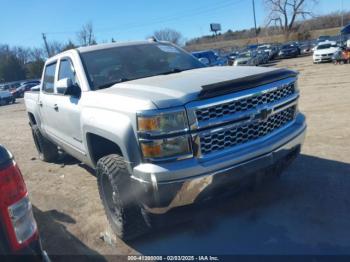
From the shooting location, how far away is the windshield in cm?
418

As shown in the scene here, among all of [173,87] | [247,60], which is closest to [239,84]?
[173,87]

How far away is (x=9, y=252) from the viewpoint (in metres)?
1.80

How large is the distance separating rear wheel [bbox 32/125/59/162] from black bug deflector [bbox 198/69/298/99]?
4836mm

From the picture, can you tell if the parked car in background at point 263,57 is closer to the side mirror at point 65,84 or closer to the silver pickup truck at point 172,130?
the silver pickup truck at point 172,130

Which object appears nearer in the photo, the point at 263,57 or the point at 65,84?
the point at 65,84

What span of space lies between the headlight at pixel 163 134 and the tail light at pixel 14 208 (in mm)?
1151

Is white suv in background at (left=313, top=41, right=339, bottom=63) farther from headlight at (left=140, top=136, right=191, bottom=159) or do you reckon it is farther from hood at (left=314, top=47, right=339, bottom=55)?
headlight at (left=140, top=136, right=191, bottom=159)

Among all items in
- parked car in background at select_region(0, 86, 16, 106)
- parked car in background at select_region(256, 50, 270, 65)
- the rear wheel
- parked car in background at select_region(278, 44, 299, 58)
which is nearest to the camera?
the rear wheel

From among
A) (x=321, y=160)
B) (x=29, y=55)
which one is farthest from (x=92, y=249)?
(x=29, y=55)

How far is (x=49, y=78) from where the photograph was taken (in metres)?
5.78

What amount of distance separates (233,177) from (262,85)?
0.92 m

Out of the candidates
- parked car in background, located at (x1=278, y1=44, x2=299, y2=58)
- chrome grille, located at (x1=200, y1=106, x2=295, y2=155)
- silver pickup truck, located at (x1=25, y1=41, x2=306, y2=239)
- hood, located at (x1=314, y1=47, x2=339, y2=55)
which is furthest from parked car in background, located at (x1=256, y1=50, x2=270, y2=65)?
chrome grille, located at (x1=200, y1=106, x2=295, y2=155)

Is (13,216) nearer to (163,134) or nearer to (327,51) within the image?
(163,134)

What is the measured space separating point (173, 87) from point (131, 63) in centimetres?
144
